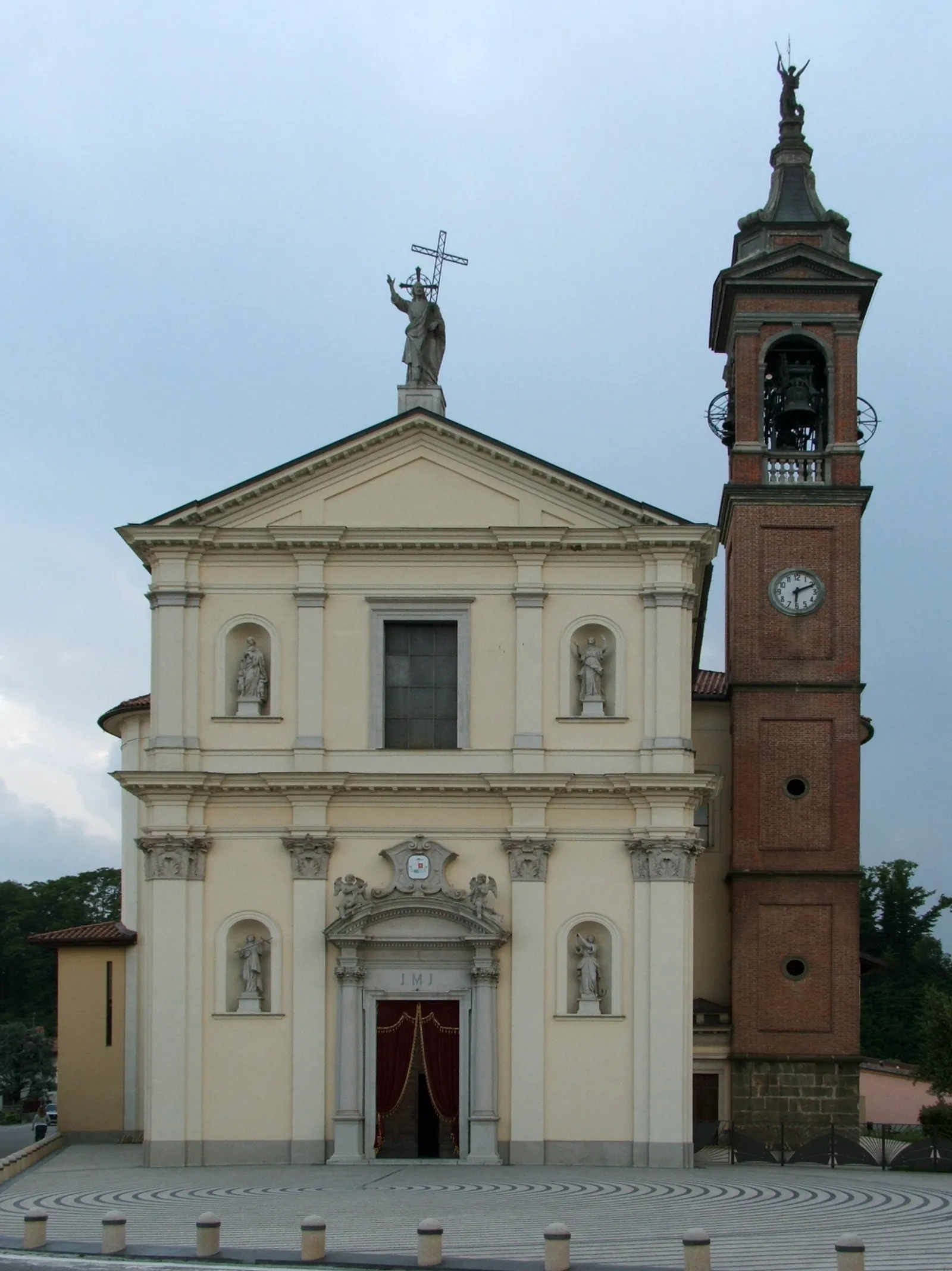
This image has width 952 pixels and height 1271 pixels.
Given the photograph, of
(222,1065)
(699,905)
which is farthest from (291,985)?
(699,905)

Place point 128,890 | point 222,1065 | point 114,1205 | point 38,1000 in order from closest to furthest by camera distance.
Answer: point 114,1205, point 222,1065, point 128,890, point 38,1000

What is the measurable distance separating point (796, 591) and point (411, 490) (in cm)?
785

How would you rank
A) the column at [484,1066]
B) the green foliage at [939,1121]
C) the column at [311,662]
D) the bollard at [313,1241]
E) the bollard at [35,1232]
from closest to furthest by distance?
the bollard at [313,1241], the bollard at [35,1232], the column at [484,1066], the column at [311,662], the green foliage at [939,1121]

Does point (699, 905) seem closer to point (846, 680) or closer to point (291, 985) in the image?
point (846, 680)

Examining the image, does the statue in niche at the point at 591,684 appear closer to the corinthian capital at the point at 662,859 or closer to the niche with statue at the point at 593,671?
the niche with statue at the point at 593,671

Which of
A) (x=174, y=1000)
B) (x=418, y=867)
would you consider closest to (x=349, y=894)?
(x=418, y=867)

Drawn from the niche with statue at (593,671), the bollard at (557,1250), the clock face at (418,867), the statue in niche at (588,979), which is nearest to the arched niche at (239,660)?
the clock face at (418,867)

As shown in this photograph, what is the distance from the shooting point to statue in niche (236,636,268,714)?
99.8 feet

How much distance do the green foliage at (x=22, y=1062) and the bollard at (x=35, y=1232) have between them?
53207 mm

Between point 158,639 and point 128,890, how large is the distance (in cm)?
995

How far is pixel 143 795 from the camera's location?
30.0 m

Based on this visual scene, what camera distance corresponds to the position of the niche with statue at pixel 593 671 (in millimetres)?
30203

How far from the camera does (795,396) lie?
1369 inches

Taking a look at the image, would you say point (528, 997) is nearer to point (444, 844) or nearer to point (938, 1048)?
point (444, 844)
